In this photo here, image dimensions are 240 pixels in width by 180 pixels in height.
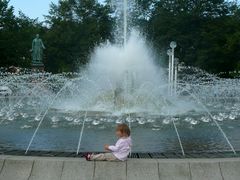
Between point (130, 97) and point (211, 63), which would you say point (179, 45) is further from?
point (130, 97)

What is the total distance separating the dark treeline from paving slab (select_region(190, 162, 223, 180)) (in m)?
43.3

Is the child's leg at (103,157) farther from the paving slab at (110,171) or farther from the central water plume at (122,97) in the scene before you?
the central water plume at (122,97)

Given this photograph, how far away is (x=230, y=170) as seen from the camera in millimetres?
7195

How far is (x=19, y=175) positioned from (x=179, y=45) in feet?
171

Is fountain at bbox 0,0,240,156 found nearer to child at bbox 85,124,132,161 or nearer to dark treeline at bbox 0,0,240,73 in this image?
child at bbox 85,124,132,161

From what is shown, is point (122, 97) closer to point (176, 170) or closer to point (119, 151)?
point (119, 151)

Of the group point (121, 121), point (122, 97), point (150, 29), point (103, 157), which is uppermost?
point (150, 29)

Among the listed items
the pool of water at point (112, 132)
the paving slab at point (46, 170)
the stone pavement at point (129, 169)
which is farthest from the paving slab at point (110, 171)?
the pool of water at point (112, 132)

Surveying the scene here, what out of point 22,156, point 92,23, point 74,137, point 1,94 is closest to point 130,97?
→ point 74,137

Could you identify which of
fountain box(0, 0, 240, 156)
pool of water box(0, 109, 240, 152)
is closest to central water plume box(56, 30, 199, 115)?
fountain box(0, 0, 240, 156)

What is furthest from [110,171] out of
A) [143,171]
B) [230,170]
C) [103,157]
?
[230,170]

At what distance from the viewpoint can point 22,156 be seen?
25.1 ft

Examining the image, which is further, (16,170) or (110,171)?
(16,170)

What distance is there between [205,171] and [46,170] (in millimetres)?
2153
